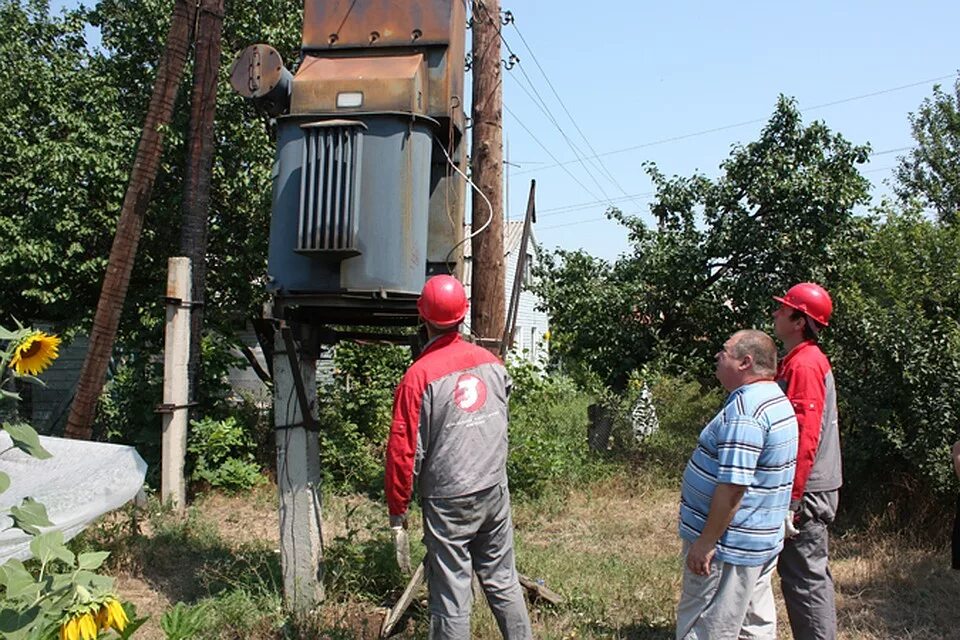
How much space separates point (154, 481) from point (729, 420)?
22.9 ft

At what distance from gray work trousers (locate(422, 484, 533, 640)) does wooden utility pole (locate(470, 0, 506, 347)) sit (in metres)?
1.44

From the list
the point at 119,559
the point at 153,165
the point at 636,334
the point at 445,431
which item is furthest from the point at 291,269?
the point at 636,334

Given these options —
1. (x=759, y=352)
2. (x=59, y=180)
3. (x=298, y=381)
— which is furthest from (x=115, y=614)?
(x=59, y=180)

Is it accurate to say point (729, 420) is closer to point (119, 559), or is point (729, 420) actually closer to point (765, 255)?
point (119, 559)

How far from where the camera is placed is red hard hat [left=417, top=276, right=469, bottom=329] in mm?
3973

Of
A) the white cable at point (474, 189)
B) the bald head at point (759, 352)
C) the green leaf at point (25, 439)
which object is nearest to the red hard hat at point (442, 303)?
the white cable at point (474, 189)

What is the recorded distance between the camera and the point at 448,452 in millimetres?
3871

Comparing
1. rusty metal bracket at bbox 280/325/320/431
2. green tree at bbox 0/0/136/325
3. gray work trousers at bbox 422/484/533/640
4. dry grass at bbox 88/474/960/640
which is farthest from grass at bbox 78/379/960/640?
green tree at bbox 0/0/136/325

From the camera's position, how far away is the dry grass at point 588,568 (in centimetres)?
Result: 500

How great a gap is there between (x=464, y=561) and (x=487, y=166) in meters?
2.43

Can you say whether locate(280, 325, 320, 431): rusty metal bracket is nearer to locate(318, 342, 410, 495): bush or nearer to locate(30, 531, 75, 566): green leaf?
locate(30, 531, 75, 566): green leaf

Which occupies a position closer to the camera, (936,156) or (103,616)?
(103,616)

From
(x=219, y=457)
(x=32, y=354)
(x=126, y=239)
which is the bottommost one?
(x=219, y=457)

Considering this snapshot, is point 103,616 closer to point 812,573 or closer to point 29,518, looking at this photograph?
point 29,518
